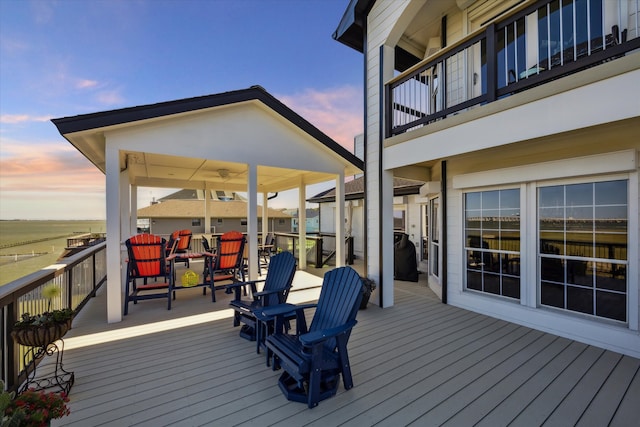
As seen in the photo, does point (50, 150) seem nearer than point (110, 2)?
No

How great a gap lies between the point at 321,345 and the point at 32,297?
3.36 metres

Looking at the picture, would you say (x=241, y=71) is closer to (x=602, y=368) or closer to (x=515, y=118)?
(x=515, y=118)

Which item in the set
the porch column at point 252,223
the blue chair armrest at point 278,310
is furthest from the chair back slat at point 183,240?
the blue chair armrest at point 278,310

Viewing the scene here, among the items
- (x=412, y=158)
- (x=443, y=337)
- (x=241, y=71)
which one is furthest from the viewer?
(x=241, y=71)

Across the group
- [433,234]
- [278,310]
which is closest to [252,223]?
[278,310]

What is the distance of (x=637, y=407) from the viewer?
220cm

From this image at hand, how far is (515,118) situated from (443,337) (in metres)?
2.74

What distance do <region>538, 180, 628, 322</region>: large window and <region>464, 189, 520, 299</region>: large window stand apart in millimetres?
362

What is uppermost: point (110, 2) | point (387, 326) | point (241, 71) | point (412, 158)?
point (241, 71)

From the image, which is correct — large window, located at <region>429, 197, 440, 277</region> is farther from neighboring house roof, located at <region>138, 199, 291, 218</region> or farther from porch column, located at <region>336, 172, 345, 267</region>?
neighboring house roof, located at <region>138, 199, 291, 218</region>

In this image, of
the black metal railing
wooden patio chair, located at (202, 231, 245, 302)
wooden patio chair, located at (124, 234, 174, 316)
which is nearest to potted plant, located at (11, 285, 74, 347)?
wooden patio chair, located at (124, 234, 174, 316)

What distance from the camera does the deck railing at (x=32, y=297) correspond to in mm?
2305

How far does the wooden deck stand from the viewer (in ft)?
6.89

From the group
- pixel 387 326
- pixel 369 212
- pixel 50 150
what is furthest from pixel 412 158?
pixel 50 150
